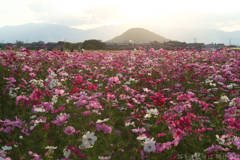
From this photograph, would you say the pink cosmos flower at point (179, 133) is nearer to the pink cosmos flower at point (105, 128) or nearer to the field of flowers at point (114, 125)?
the field of flowers at point (114, 125)

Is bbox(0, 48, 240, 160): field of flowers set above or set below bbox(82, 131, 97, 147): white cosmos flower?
below

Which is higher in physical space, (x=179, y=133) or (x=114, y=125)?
(x=179, y=133)

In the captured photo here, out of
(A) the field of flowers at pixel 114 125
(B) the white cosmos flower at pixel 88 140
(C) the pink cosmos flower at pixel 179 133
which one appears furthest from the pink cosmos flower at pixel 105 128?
(C) the pink cosmos flower at pixel 179 133

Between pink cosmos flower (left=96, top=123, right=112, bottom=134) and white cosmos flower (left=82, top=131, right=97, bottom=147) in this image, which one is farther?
pink cosmos flower (left=96, top=123, right=112, bottom=134)

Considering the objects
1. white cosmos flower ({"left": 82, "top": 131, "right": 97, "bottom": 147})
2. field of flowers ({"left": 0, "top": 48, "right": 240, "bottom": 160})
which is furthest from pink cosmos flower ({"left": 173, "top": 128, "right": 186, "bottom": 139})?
white cosmos flower ({"left": 82, "top": 131, "right": 97, "bottom": 147})

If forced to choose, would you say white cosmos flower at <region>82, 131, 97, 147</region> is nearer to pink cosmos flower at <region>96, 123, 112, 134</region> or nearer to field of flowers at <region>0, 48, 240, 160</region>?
field of flowers at <region>0, 48, 240, 160</region>

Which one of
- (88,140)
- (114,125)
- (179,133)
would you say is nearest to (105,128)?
(88,140)

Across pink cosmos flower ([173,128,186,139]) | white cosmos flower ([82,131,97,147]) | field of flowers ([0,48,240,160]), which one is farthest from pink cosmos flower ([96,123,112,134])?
pink cosmos flower ([173,128,186,139])

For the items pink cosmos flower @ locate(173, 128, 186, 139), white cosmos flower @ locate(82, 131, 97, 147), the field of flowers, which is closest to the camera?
white cosmos flower @ locate(82, 131, 97, 147)

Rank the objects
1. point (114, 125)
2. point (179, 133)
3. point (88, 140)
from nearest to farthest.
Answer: point (88, 140) < point (179, 133) < point (114, 125)

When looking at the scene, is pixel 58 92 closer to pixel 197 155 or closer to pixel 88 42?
pixel 197 155

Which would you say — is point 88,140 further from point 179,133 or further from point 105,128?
point 179,133

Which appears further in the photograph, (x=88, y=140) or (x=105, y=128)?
(x=105, y=128)

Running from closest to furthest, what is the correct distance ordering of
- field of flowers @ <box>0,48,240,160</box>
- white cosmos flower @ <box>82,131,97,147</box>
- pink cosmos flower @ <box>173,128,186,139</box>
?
white cosmos flower @ <box>82,131,97,147</box> < pink cosmos flower @ <box>173,128,186,139</box> < field of flowers @ <box>0,48,240,160</box>
